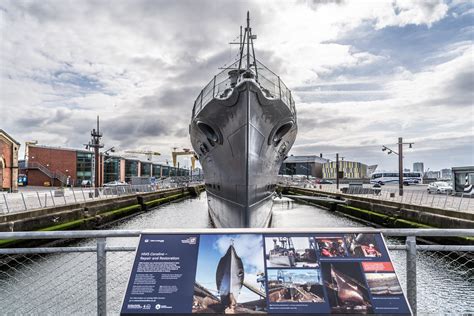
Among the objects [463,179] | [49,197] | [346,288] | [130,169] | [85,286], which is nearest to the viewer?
[346,288]

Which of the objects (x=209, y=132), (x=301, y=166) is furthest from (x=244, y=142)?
(x=301, y=166)

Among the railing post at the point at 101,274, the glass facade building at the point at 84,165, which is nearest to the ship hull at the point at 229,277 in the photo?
the railing post at the point at 101,274

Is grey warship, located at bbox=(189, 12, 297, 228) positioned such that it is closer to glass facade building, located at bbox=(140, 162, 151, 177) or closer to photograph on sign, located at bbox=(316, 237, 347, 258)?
photograph on sign, located at bbox=(316, 237, 347, 258)

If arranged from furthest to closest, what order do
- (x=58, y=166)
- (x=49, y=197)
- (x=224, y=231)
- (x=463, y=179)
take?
1. (x=58, y=166)
2. (x=463, y=179)
3. (x=49, y=197)
4. (x=224, y=231)

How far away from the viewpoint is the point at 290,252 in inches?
93.1

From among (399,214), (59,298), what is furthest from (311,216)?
(59,298)

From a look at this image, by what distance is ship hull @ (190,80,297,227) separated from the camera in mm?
8367

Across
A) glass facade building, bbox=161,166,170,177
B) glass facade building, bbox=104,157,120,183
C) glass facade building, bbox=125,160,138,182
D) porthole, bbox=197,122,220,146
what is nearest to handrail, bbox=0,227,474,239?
porthole, bbox=197,122,220,146

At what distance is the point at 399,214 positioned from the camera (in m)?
15.5

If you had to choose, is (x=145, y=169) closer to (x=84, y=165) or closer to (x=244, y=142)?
(x=84, y=165)

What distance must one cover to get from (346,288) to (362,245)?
38 centimetres

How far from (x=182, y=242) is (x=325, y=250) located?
113 centimetres

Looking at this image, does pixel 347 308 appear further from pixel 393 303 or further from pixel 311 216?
pixel 311 216

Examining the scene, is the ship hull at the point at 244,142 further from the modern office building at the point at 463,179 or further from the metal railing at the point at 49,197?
the modern office building at the point at 463,179
